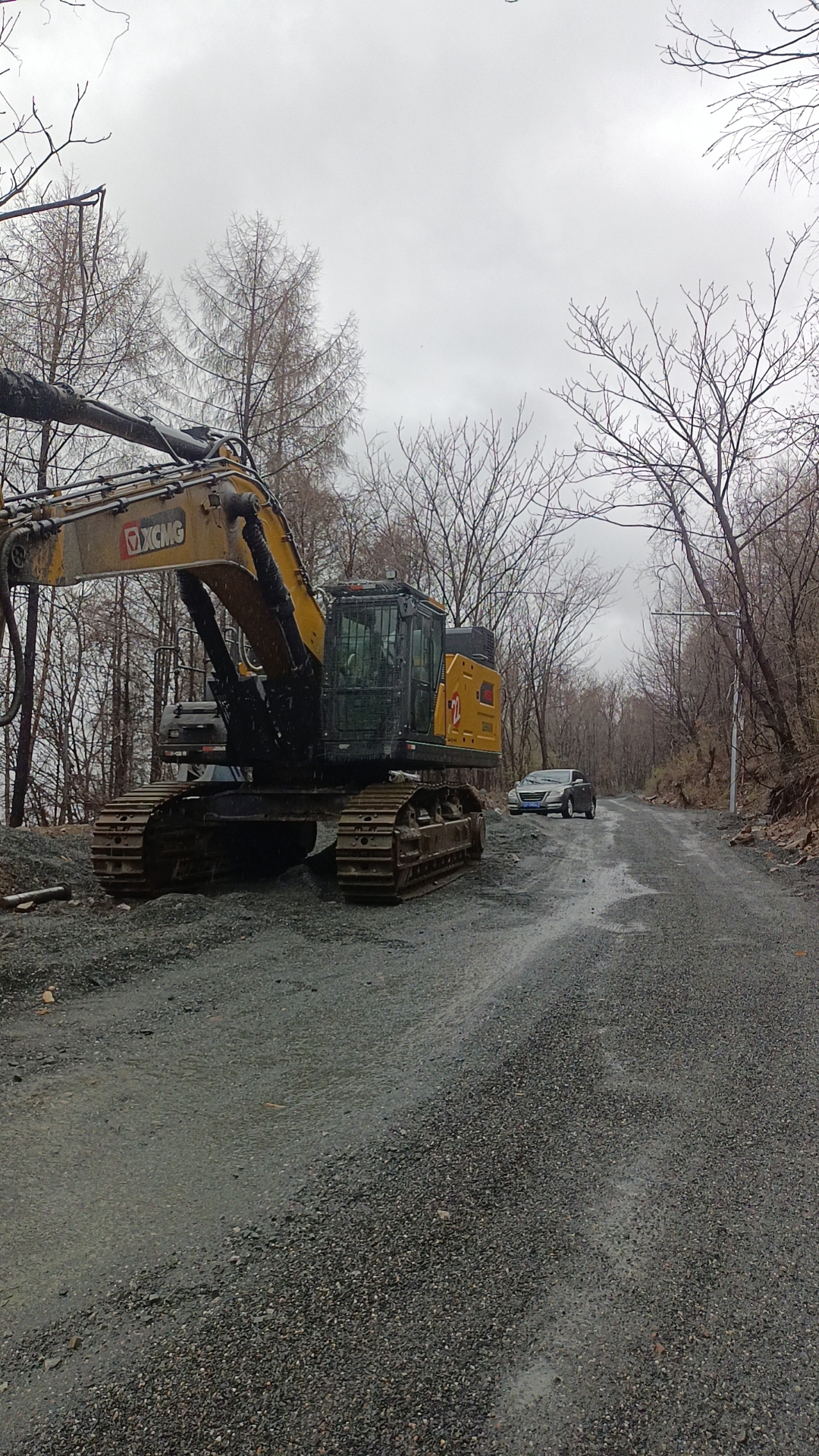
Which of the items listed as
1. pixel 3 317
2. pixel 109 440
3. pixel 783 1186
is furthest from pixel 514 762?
pixel 783 1186

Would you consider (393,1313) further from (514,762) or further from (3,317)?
(514,762)

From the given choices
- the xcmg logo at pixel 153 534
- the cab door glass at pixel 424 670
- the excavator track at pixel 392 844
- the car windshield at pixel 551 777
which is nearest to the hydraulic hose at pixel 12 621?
the xcmg logo at pixel 153 534

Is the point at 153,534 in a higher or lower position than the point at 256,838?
higher

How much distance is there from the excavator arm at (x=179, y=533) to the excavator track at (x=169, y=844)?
1.53m

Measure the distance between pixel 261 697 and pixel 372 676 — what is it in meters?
1.15

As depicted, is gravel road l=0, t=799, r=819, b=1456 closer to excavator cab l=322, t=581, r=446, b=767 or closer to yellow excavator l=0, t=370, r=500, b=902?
yellow excavator l=0, t=370, r=500, b=902

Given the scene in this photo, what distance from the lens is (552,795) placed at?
24562mm

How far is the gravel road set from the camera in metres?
1.95

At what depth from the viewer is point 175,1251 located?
254 centimetres

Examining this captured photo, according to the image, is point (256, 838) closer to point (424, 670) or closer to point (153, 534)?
point (424, 670)

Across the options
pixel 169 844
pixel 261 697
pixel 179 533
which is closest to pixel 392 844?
pixel 261 697

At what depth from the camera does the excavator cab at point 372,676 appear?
897 centimetres

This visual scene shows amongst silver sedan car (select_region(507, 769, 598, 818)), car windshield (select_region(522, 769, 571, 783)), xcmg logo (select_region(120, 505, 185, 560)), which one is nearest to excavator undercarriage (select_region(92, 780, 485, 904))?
xcmg logo (select_region(120, 505, 185, 560))

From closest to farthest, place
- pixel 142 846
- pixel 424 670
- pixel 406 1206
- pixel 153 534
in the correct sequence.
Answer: pixel 406 1206, pixel 153 534, pixel 142 846, pixel 424 670
